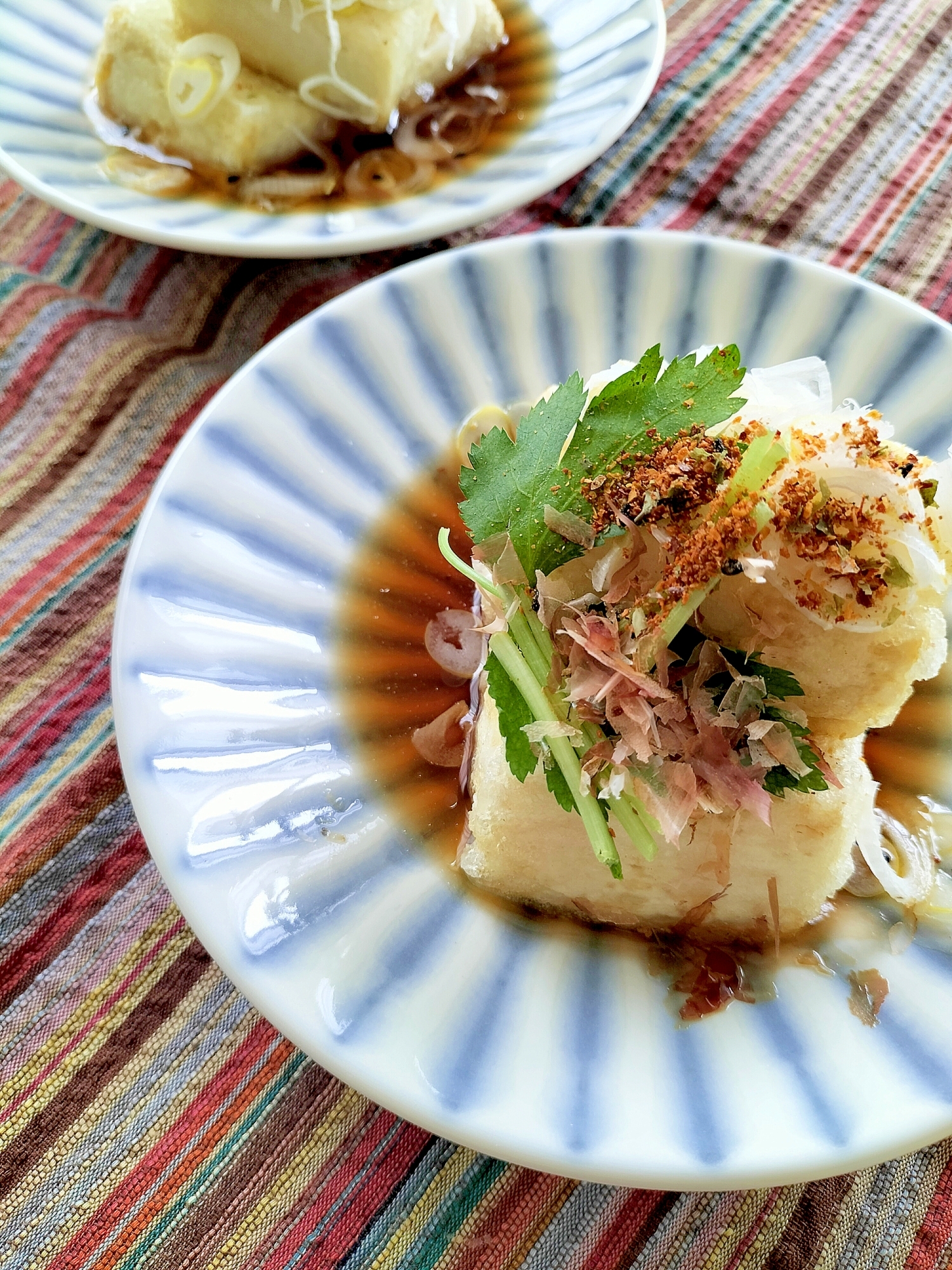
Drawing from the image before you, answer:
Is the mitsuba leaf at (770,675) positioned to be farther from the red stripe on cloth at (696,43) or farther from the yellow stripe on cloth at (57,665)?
the red stripe on cloth at (696,43)

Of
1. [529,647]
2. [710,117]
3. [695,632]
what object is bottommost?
[529,647]

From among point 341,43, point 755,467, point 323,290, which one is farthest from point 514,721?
point 341,43

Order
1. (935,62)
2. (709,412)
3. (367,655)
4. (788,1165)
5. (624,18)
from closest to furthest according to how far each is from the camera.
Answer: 1. (788,1165)
2. (709,412)
3. (367,655)
4. (624,18)
5. (935,62)

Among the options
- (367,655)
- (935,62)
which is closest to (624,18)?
(935,62)

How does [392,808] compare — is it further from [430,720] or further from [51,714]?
[51,714]

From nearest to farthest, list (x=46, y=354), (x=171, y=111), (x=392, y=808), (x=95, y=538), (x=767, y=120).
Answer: (x=392, y=808)
(x=95, y=538)
(x=46, y=354)
(x=171, y=111)
(x=767, y=120)

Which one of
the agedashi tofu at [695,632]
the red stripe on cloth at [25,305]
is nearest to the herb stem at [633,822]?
the agedashi tofu at [695,632]

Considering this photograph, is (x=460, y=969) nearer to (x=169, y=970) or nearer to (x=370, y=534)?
(x=169, y=970)
